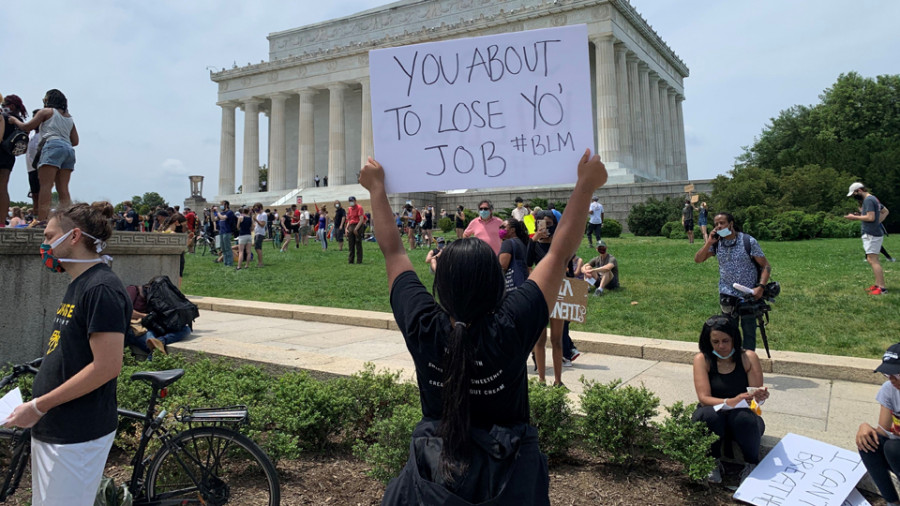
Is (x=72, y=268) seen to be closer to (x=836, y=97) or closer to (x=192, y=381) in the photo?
(x=192, y=381)

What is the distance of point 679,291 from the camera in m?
11.2

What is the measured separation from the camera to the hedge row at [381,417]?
375cm

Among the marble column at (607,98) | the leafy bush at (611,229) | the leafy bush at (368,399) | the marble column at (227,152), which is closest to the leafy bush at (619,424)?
the leafy bush at (368,399)

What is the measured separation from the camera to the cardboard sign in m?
6.08

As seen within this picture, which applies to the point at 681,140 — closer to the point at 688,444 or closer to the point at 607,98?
the point at 607,98

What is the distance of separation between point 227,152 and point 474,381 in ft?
195

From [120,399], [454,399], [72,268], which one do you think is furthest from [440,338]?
[120,399]

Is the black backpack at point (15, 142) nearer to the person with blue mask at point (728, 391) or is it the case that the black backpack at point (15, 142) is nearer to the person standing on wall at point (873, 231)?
the person with blue mask at point (728, 391)

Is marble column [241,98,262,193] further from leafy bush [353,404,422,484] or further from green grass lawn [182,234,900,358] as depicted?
leafy bush [353,404,422,484]

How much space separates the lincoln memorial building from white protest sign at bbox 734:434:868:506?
37243mm

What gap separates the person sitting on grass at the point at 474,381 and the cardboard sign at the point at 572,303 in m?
4.21

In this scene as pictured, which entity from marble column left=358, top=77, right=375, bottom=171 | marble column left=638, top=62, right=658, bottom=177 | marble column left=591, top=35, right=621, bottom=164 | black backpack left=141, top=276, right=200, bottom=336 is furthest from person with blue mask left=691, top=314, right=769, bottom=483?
marble column left=638, top=62, right=658, bottom=177

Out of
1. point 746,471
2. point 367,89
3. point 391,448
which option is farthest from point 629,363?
point 367,89

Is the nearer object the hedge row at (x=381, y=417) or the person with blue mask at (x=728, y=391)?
the hedge row at (x=381, y=417)
